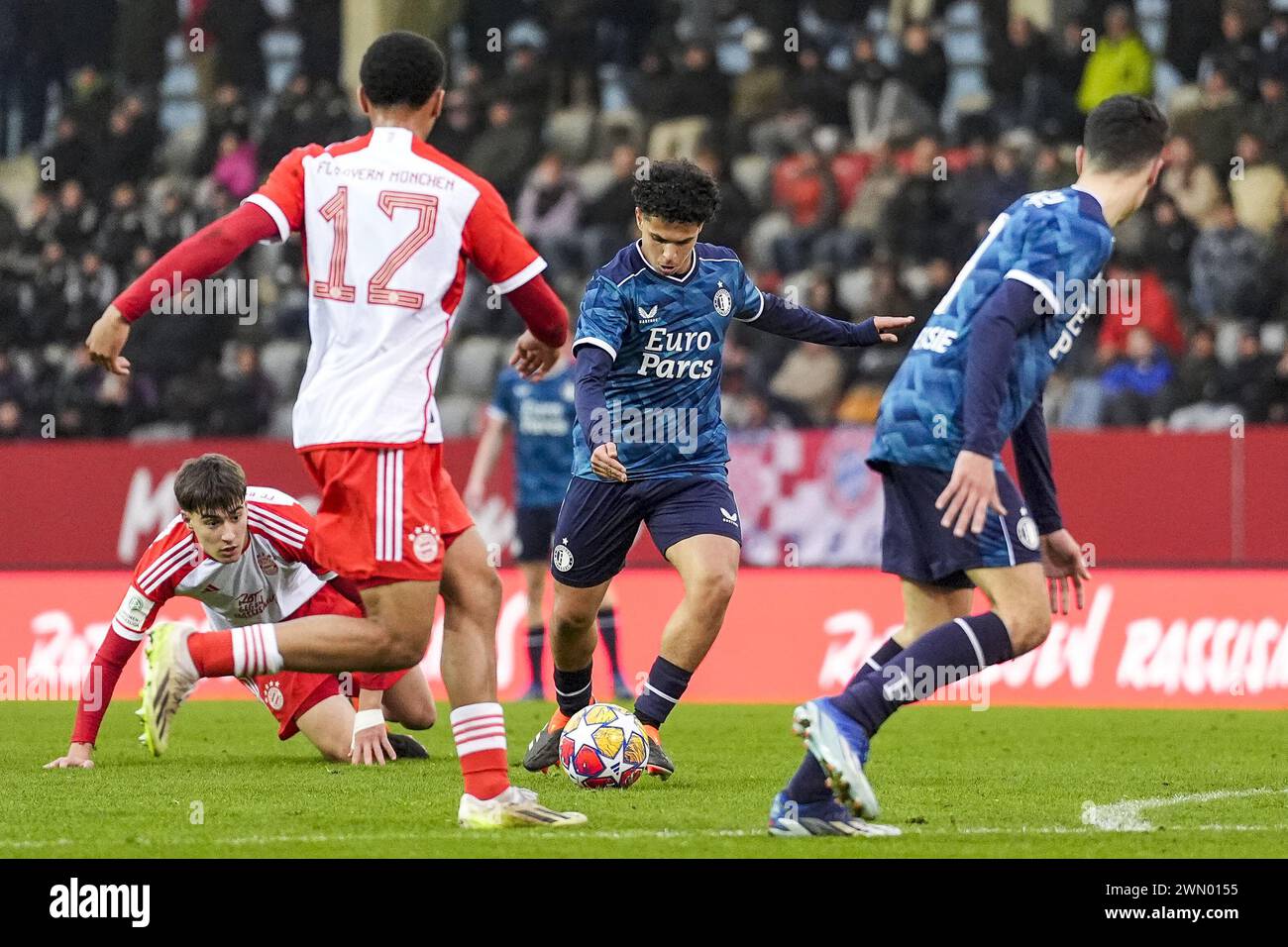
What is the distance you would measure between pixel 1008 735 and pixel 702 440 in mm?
2980

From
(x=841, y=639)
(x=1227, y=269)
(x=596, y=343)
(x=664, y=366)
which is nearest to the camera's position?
(x=596, y=343)

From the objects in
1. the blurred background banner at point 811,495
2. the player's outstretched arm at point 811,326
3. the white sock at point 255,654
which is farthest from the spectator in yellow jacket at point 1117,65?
the white sock at point 255,654

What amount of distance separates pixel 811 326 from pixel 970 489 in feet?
8.14

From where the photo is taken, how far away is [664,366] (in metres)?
7.84

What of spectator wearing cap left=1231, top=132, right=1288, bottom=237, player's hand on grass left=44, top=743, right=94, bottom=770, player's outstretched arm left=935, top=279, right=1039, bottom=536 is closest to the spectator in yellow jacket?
spectator wearing cap left=1231, top=132, right=1288, bottom=237

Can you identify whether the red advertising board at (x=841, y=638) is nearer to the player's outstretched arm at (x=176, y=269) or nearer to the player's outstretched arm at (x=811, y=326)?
the player's outstretched arm at (x=811, y=326)

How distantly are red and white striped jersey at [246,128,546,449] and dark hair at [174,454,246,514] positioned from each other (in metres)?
1.98

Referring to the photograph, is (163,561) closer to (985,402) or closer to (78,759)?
(78,759)

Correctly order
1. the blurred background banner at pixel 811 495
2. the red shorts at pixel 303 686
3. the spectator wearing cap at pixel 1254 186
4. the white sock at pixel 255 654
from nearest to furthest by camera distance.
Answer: the white sock at pixel 255 654 → the red shorts at pixel 303 686 → the blurred background banner at pixel 811 495 → the spectator wearing cap at pixel 1254 186

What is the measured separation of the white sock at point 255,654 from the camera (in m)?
5.68

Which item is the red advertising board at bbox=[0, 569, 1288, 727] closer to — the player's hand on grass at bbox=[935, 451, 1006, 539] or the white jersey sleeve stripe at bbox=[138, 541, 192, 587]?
the white jersey sleeve stripe at bbox=[138, 541, 192, 587]

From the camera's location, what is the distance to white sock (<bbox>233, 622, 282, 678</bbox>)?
5.68m

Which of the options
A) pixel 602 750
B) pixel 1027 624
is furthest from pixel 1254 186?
pixel 1027 624

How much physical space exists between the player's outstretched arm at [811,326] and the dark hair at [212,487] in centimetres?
212
